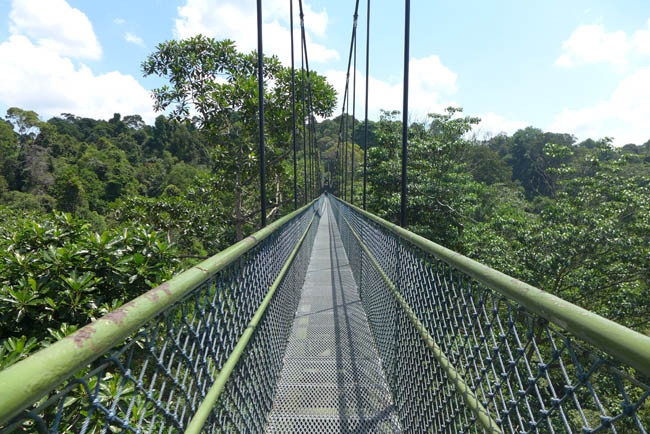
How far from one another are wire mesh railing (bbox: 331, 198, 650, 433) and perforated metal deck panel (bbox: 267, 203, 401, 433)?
0.12 metres

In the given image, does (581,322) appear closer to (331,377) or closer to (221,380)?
(221,380)

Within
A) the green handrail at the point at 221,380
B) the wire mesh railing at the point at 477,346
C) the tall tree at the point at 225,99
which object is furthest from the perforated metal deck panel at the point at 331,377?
the tall tree at the point at 225,99

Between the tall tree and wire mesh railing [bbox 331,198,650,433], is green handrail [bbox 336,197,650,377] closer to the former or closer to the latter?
wire mesh railing [bbox 331,198,650,433]

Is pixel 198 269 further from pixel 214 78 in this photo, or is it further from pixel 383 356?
pixel 214 78

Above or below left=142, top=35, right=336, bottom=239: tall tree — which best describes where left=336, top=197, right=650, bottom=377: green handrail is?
below

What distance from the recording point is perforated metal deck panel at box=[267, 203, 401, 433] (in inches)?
71.9

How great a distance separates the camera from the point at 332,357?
96.6 inches

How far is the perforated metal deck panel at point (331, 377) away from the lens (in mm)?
1827

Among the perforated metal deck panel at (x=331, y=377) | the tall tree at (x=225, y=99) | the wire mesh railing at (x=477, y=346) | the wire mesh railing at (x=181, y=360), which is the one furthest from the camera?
the tall tree at (x=225, y=99)

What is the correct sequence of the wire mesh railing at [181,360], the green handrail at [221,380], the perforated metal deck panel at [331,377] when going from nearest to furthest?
the wire mesh railing at [181,360]
the green handrail at [221,380]
the perforated metal deck panel at [331,377]

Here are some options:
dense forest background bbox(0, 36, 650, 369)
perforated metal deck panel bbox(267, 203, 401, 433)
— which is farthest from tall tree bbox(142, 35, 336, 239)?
perforated metal deck panel bbox(267, 203, 401, 433)

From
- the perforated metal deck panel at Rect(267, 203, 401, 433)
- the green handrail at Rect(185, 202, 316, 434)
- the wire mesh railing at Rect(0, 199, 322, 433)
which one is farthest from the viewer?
the perforated metal deck panel at Rect(267, 203, 401, 433)

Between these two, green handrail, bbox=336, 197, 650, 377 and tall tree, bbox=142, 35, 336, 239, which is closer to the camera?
green handrail, bbox=336, 197, 650, 377

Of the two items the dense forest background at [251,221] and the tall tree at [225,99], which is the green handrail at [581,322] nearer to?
the dense forest background at [251,221]
